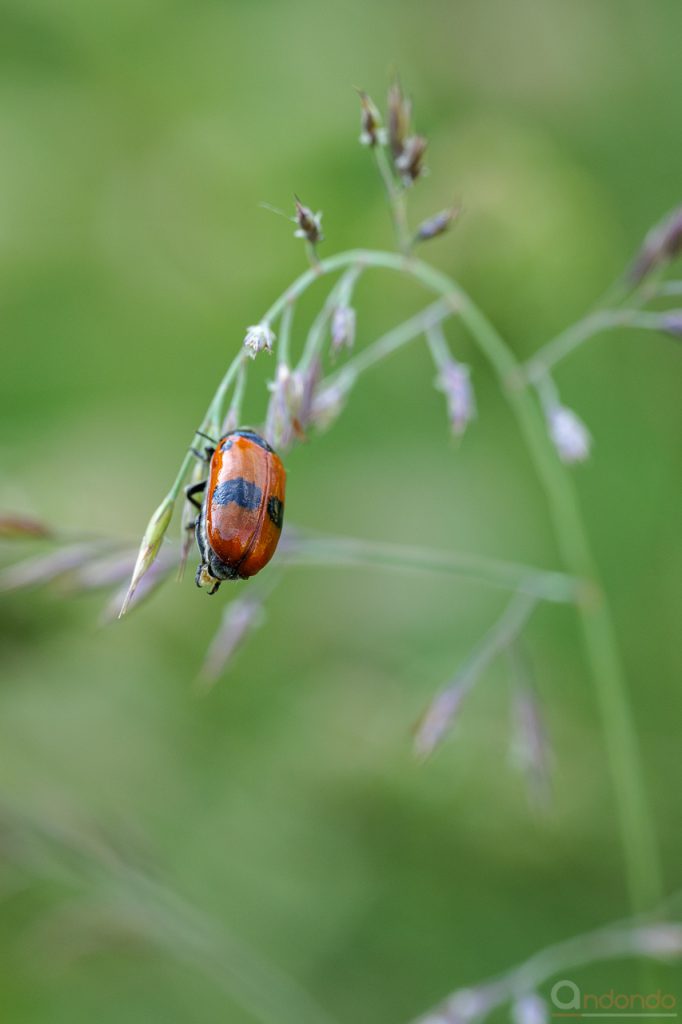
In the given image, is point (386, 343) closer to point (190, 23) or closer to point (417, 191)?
point (417, 191)

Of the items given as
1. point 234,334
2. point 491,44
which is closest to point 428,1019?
point 234,334

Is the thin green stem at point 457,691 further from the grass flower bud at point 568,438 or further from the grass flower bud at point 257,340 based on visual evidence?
the grass flower bud at point 257,340

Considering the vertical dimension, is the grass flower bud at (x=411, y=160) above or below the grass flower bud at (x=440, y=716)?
above

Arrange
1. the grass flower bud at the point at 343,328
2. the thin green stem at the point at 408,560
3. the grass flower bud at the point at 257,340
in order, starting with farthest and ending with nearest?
the thin green stem at the point at 408,560
the grass flower bud at the point at 343,328
the grass flower bud at the point at 257,340

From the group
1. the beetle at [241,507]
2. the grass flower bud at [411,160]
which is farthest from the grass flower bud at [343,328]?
the beetle at [241,507]

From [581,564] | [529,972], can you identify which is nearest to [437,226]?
[581,564]

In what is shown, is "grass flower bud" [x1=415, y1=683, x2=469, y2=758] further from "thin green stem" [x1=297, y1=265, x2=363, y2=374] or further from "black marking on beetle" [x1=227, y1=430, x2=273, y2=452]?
"thin green stem" [x1=297, y1=265, x2=363, y2=374]
